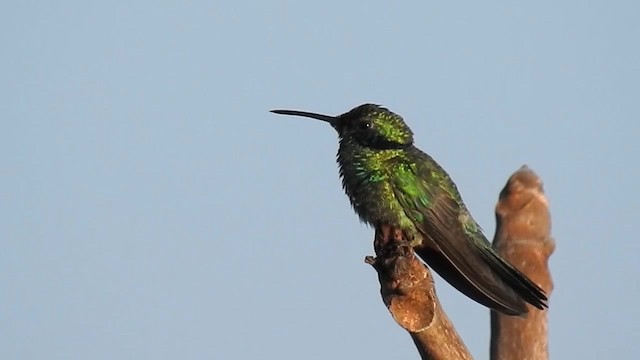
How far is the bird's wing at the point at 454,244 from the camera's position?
22.5 feet

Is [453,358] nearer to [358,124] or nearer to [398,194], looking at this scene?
[398,194]

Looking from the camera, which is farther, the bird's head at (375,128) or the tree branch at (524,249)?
the tree branch at (524,249)

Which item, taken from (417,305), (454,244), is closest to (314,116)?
(454,244)

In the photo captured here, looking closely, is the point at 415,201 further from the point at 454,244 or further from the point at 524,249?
the point at 524,249

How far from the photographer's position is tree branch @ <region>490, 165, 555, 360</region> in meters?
7.97

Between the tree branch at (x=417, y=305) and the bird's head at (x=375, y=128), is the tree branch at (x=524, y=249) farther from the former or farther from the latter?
the tree branch at (x=417, y=305)

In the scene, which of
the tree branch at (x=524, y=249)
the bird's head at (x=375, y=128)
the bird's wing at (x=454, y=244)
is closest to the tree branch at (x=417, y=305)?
the bird's wing at (x=454, y=244)

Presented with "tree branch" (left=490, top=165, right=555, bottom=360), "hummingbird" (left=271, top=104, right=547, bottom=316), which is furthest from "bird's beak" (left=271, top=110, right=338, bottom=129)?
"tree branch" (left=490, top=165, right=555, bottom=360)

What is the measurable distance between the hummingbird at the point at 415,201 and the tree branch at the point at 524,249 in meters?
0.83

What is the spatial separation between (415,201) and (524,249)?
1.28 m

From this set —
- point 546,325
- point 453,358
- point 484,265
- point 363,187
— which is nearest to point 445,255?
point 484,265

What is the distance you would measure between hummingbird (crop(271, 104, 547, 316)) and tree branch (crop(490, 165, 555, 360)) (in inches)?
32.7

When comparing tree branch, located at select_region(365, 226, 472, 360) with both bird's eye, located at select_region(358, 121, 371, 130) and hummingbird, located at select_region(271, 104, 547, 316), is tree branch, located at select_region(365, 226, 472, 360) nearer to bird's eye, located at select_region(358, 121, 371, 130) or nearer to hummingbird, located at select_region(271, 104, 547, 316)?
hummingbird, located at select_region(271, 104, 547, 316)

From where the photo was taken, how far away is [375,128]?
7.62m
